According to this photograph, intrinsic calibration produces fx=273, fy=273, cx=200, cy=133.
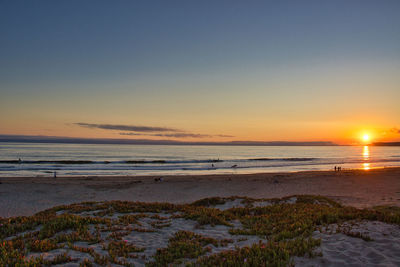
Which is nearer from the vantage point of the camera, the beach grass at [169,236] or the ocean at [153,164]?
the beach grass at [169,236]

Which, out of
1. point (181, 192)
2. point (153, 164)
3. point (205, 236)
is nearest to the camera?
point (205, 236)

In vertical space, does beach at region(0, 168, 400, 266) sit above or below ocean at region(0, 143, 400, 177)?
above

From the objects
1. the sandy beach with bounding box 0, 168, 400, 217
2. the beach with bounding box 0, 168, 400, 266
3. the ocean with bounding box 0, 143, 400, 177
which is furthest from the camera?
the ocean with bounding box 0, 143, 400, 177

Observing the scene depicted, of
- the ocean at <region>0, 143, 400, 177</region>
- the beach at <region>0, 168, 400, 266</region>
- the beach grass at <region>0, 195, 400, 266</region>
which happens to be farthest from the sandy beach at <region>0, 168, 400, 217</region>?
the ocean at <region>0, 143, 400, 177</region>

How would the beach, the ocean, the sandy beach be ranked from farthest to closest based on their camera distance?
the ocean → the sandy beach → the beach

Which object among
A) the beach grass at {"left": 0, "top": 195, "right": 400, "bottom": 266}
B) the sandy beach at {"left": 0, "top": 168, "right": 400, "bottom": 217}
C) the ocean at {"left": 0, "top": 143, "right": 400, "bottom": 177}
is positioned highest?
the beach grass at {"left": 0, "top": 195, "right": 400, "bottom": 266}

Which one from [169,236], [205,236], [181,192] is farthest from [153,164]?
[205,236]

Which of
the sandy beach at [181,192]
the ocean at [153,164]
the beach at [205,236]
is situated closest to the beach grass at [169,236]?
the beach at [205,236]

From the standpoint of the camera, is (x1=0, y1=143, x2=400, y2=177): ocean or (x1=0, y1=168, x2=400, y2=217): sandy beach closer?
(x1=0, y1=168, x2=400, y2=217): sandy beach

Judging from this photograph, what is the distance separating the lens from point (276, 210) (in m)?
12.0

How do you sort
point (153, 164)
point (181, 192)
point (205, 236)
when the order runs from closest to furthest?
point (205, 236) → point (181, 192) → point (153, 164)

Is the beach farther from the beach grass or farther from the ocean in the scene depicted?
the ocean

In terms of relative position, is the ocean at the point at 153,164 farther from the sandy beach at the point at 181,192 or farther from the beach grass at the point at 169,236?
the beach grass at the point at 169,236

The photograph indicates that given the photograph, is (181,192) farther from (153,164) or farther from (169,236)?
(153,164)
